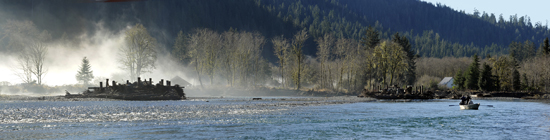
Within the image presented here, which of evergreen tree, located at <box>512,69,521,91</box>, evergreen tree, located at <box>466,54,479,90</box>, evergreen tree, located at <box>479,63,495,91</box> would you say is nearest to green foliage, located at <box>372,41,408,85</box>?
evergreen tree, located at <box>479,63,495,91</box>

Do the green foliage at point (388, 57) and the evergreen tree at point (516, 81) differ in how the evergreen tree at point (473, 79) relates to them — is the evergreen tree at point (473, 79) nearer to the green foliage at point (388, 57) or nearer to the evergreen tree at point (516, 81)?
the evergreen tree at point (516, 81)

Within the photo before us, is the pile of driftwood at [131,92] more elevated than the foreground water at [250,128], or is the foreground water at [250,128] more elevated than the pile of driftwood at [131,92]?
the pile of driftwood at [131,92]

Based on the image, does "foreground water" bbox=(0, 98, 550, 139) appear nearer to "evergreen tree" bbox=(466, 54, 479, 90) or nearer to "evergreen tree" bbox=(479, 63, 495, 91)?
"evergreen tree" bbox=(479, 63, 495, 91)

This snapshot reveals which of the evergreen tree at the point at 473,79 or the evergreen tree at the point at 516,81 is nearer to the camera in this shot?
the evergreen tree at the point at 516,81

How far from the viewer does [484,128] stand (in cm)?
3288

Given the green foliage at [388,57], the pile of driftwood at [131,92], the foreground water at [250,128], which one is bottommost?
the foreground water at [250,128]

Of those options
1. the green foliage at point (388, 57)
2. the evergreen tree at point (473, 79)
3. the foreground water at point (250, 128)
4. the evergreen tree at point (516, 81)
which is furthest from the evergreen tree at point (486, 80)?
the foreground water at point (250, 128)

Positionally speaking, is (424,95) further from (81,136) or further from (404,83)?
(81,136)

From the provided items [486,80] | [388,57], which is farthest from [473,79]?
[388,57]

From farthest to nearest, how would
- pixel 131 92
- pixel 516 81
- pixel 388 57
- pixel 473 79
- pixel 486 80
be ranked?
pixel 473 79
pixel 516 81
pixel 486 80
pixel 388 57
pixel 131 92

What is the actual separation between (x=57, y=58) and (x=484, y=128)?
12305 centimetres

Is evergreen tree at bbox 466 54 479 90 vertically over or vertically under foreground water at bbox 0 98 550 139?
over

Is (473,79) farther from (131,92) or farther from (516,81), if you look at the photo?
(131,92)

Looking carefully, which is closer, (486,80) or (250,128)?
(250,128)
